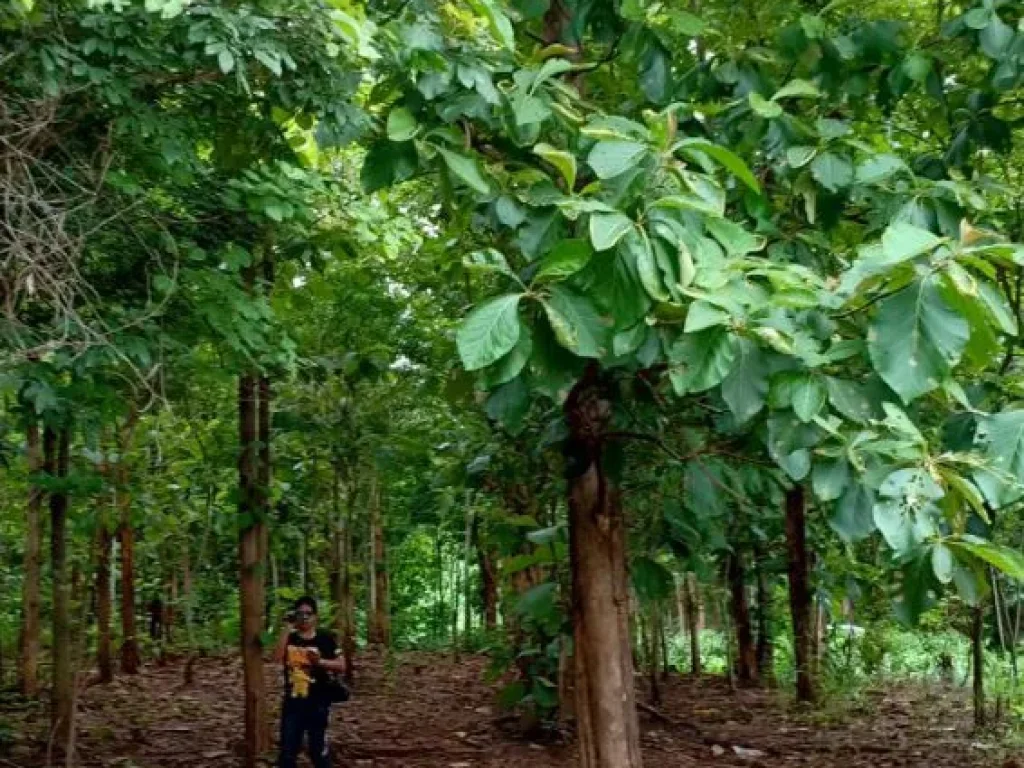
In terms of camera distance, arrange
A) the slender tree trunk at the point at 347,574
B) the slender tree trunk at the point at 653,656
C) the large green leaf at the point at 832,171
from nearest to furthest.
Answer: the large green leaf at the point at 832,171 < the slender tree trunk at the point at 347,574 < the slender tree trunk at the point at 653,656

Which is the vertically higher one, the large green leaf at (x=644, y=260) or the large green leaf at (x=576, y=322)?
the large green leaf at (x=644, y=260)

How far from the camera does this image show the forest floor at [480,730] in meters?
7.42

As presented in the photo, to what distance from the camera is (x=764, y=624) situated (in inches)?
436

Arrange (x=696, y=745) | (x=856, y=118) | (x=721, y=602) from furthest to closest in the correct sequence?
(x=721, y=602), (x=696, y=745), (x=856, y=118)

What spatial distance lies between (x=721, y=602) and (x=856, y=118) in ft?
24.1

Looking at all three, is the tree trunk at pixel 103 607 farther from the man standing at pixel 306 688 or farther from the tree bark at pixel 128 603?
the man standing at pixel 306 688

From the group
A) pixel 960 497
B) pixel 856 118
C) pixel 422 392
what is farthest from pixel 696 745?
pixel 960 497

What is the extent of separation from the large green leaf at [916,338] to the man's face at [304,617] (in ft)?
17.6

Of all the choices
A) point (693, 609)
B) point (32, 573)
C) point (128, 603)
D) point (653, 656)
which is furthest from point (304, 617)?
point (693, 609)

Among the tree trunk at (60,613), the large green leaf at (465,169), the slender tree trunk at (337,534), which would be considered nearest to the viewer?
the large green leaf at (465,169)

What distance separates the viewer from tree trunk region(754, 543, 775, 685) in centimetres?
1033

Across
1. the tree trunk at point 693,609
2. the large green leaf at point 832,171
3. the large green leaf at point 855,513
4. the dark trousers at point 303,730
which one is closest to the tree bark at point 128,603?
the dark trousers at point 303,730

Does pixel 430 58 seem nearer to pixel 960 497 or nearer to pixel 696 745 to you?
pixel 960 497

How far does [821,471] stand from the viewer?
2.80 metres
